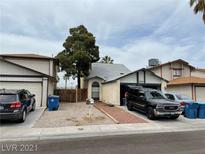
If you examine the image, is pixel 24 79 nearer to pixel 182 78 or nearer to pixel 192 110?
pixel 192 110

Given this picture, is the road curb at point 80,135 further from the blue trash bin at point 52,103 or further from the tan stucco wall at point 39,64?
the tan stucco wall at point 39,64

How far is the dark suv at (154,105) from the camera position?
14148 mm

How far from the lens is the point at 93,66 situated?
35156mm

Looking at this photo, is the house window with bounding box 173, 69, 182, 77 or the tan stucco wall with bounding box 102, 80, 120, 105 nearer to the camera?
the tan stucco wall with bounding box 102, 80, 120, 105

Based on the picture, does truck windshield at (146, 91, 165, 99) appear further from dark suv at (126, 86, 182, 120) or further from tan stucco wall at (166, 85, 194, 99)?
tan stucco wall at (166, 85, 194, 99)

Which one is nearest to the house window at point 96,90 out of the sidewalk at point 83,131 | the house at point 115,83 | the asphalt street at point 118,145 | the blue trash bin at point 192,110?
the house at point 115,83

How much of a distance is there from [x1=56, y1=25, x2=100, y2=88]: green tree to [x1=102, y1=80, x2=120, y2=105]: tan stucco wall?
13.4 feet

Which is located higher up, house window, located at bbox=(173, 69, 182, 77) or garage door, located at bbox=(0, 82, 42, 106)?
house window, located at bbox=(173, 69, 182, 77)

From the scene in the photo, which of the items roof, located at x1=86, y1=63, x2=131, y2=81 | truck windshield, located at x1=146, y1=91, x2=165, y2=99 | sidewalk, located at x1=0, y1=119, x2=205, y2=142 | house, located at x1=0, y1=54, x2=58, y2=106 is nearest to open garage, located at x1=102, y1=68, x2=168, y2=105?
truck windshield, located at x1=146, y1=91, x2=165, y2=99

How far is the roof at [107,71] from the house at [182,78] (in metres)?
4.74

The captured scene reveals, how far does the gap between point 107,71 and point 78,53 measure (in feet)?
21.5

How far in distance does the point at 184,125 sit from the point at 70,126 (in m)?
6.51


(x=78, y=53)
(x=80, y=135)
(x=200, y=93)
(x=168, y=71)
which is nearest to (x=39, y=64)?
(x=78, y=53)

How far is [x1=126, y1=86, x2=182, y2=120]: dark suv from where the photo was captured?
557 inches
